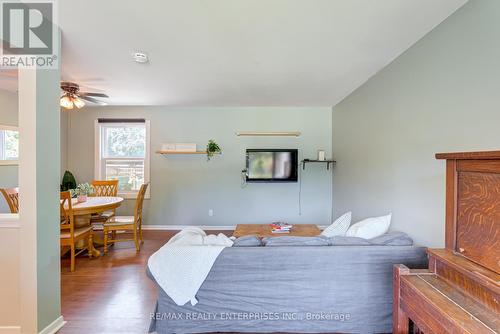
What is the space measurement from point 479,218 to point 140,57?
2.88 meters

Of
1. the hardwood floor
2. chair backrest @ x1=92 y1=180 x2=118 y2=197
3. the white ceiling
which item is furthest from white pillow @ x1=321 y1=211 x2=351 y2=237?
chair backrest @ x1=92 y1=180 x2=118 y2=197

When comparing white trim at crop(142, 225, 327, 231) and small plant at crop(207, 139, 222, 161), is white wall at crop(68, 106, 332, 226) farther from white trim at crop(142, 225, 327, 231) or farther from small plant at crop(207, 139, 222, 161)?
small plant at crop(207, 139, 222, 161)

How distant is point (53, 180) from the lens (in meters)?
1.87

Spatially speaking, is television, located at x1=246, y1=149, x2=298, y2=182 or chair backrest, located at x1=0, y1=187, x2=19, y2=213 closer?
chair backrest, located at x1=0, y1=187, x2=19, y2=213

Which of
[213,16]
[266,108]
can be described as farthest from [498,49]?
[266,108]

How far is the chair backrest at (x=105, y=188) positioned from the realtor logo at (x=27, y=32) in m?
2.73

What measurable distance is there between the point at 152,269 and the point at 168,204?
3.17 metres

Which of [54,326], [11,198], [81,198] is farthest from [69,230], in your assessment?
[54,326]

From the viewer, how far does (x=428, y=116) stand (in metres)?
2.01

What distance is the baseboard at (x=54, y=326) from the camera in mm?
1822

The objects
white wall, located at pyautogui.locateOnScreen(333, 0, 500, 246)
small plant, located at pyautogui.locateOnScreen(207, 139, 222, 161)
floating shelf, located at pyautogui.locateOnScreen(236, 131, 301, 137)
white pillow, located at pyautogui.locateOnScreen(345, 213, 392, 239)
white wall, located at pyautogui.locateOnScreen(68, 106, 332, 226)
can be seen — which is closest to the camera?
white wall, located at pyautogui.locateOnScreen(333, 0, 500, 246)

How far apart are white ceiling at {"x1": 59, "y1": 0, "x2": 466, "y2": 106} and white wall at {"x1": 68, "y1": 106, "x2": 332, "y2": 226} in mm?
1299

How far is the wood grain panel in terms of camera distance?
0.96m

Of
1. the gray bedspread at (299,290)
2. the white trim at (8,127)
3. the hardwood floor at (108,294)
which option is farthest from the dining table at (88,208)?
the gray bedspread at (299,290)
